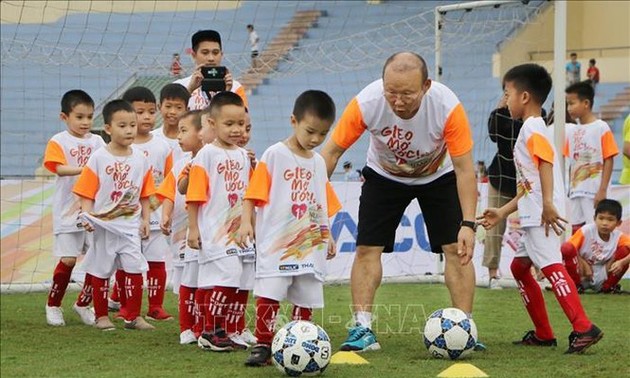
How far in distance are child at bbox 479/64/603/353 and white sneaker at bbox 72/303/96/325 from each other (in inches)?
134

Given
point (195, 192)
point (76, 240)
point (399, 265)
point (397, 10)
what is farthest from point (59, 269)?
point (397, 10)

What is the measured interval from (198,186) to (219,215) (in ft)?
0.72

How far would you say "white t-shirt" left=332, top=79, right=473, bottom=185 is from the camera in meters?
6.83

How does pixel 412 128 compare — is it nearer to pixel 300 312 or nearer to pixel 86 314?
pixel 300 312

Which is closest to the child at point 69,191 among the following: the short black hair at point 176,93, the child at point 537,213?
the short black hair at point 176,93

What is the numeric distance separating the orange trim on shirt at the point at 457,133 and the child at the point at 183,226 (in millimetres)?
1919

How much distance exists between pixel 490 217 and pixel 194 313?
7.06 ft

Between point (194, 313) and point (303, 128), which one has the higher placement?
point (303, 128)

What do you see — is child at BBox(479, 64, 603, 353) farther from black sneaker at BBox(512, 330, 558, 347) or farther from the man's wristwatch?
the man's wristwatch

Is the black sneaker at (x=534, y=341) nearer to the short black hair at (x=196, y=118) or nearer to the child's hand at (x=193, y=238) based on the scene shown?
the child's hand at (x=193, y=238)

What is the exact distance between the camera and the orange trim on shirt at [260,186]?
6438 mm

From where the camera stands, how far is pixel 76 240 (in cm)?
924

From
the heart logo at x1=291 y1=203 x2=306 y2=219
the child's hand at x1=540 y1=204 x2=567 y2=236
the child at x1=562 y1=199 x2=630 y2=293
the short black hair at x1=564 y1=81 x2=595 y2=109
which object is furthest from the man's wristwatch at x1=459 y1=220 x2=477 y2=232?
the short black hair at x1=564 y1=81 x2=595 y2=109

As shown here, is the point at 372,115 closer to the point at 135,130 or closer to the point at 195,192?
the point at 195,192
